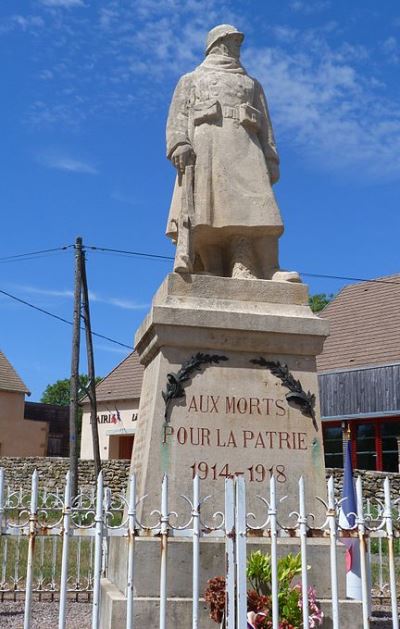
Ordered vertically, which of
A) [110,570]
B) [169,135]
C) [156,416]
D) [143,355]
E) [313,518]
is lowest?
[110,570]

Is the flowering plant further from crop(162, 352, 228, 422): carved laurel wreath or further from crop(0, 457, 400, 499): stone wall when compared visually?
crop(0, 457, 400, 499): stone wall

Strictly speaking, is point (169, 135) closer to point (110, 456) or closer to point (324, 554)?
point (324, 554)

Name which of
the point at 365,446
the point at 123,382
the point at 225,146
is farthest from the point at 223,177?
the point at 123,382

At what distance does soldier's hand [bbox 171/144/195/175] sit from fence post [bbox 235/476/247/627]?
3.18m

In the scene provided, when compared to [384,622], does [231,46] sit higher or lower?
higher

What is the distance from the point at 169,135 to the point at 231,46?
1.12 m

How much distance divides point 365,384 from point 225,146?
15.9 m

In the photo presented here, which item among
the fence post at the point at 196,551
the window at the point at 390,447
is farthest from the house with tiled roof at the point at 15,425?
the fence post at the point at 196,551

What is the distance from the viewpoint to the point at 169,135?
21.3 feet

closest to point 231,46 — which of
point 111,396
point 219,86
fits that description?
point 219,86

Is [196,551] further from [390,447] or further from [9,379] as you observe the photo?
[9,379]

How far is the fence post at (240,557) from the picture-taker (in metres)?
3.89

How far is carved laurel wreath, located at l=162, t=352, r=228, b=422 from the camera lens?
558 cm

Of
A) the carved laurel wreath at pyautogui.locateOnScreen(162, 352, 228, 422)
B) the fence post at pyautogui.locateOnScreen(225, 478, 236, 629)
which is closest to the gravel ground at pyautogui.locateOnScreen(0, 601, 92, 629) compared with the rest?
the carved laurel wreath at pyautogui.locateOnScreen(162, 352, 228, 422)
